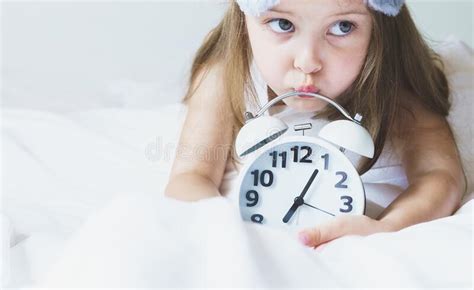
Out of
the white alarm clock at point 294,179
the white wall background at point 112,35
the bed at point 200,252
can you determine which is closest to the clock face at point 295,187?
the white alarm clock at point 294,179

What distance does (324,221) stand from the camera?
1016 mm

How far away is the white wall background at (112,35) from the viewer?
7.16ft

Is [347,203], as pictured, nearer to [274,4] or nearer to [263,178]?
[263,178]

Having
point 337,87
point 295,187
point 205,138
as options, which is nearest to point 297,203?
point 295,187

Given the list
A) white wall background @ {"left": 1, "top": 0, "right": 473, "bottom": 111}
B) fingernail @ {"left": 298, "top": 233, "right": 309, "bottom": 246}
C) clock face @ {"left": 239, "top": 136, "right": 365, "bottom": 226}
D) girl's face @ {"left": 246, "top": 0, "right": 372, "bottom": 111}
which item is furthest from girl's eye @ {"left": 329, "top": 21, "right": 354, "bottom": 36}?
white wall background @ {"left": 1, "top": 0, "right": 473, "bottom": 111}

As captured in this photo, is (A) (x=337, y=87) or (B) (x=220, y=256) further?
(A) (x=337, y=87)

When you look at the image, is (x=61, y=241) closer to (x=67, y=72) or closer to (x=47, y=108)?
(x=47, y=108)

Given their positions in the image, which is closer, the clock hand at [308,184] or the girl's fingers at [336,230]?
the girl's fingers at [336,230]

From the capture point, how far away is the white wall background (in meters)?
2.18

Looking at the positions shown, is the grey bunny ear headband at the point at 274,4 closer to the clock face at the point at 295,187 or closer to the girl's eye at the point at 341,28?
the girl's eye at the point at 341,28

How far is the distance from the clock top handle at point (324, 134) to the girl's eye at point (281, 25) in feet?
0.29

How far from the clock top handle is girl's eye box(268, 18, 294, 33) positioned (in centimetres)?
9

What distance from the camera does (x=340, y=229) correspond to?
3.24ft

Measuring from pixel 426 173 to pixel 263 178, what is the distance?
285 mm
